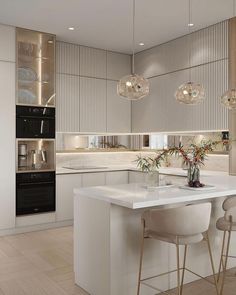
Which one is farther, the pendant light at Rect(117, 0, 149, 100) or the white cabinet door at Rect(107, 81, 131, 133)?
the white cabinet door at Rect(107, 81, 131, 133)

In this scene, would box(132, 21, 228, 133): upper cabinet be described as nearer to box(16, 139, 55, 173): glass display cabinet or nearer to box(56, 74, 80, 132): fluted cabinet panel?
box(56, 74, 80, 132): fluted cabinet panel

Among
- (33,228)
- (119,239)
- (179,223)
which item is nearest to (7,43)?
(33,228)

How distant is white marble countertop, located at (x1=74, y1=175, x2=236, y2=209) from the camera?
2.57 metres

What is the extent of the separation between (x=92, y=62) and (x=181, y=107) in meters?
1.84

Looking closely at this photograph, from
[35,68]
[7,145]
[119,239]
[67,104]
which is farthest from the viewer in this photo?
[67,104]

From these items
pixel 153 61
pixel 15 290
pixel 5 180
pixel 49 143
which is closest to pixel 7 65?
pixel 49 143

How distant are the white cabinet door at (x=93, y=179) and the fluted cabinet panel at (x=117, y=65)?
1904 mm

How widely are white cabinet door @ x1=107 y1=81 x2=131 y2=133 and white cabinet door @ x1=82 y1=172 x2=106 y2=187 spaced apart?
1.02 metres

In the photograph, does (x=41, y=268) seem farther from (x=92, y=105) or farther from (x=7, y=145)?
(x=92, y=105)

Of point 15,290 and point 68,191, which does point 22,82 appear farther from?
point 15,290

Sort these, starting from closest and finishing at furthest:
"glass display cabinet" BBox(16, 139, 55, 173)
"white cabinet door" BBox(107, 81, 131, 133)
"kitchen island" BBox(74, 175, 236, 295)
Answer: "kitchen island" BBox(74, 175, 236, 295)
"glass display cabinet" BBox(16, 139, 55, 173)
"white cabinet door" BBox(107, 81, 131, 133)

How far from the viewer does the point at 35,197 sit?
17.0 ft

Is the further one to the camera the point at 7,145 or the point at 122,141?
the point at 122,141

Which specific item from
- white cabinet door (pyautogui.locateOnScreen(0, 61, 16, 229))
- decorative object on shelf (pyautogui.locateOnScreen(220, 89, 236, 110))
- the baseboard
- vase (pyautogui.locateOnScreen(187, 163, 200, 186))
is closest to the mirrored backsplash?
white cabinet door (pyautogui.locateOnScreen(0, 61, 16, 229))
